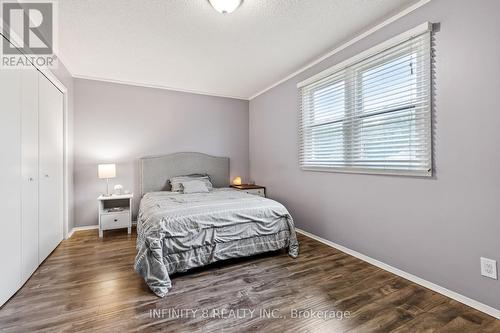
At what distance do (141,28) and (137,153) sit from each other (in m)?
2.22

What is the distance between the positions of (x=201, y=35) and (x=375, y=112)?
2.05 meters

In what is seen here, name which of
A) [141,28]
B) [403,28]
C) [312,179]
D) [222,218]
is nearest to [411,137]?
[403,28]

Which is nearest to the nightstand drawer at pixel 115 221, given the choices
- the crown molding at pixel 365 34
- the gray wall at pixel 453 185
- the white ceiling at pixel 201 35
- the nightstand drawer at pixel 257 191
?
the nightstand drawer at pixel 257 191

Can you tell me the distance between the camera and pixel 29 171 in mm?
2121

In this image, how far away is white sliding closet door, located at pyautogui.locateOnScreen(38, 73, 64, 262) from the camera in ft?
7.91

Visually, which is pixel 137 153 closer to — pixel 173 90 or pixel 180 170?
pixel 180 170

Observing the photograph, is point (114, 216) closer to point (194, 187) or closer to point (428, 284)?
point (194, 187)

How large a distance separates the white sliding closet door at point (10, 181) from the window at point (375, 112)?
3130mm

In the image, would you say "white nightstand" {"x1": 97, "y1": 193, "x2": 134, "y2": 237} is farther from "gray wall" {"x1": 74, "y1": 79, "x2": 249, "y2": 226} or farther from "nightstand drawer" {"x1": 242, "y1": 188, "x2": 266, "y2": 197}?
"nightstand drawer" {"x1": 242, "y1": 188, "x2": 266, "y2": 197}

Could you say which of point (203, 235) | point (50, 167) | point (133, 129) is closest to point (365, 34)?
point (203, 235)

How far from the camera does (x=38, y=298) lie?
1.82m

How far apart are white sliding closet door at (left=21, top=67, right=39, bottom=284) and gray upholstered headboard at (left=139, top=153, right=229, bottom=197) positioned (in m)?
1.69

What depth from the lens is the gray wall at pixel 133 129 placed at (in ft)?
12.0

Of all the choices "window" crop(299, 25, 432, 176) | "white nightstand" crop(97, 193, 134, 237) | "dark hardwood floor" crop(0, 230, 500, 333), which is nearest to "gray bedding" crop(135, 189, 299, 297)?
"dark hardwood floor" crop(0, 230, 500, 333)
